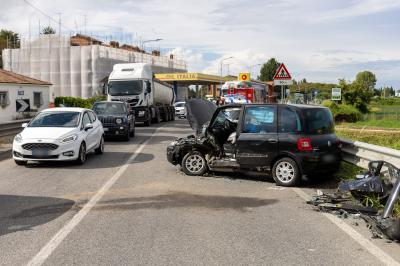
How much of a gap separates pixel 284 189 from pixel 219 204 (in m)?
1.95

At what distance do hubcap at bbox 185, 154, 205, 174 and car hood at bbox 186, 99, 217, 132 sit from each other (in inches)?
42.3

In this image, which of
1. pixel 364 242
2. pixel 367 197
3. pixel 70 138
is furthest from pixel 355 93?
pixel 364 242

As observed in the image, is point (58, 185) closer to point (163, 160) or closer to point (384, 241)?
point (163, 160)

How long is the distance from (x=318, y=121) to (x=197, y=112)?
3.45m

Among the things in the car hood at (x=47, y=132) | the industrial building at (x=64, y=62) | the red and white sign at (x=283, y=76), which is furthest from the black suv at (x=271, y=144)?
the industrial building at (x=64, y=62)

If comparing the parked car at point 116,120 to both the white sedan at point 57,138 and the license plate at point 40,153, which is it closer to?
the white sedan at point 57,138

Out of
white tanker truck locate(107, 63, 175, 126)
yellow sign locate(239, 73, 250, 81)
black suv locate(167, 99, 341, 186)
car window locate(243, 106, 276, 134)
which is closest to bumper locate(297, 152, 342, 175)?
black suv locate(167, 99, 341, 186)

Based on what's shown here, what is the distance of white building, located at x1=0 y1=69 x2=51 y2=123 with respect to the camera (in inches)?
1406

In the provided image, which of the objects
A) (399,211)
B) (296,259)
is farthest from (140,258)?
(399,211)

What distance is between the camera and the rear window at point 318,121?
975 centimetres

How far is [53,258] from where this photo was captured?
5.20 meters

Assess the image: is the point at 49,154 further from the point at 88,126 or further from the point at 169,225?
the point at 169,225

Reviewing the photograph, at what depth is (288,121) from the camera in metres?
9.89

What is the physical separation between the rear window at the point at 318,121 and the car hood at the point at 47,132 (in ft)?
19.9
